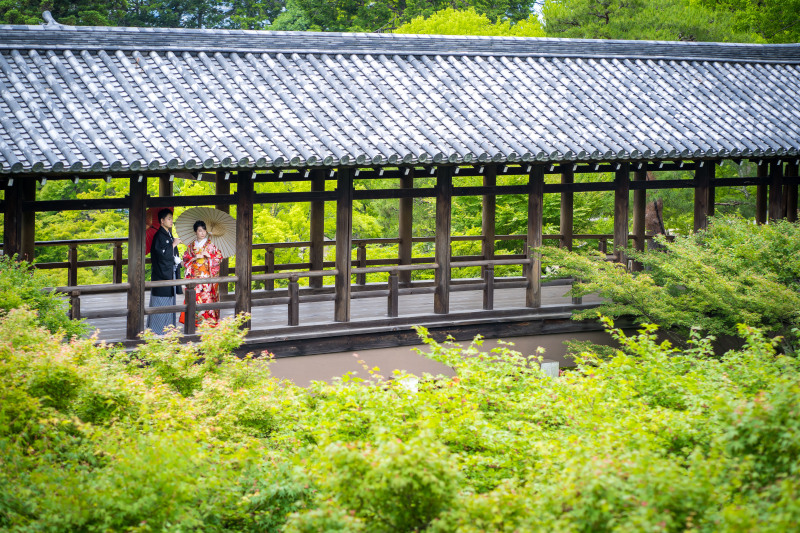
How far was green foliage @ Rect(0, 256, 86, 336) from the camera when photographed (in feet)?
27.3

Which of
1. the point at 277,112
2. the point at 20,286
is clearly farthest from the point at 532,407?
the point at 277,112

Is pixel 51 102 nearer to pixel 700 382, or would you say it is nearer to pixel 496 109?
pixel 496 109

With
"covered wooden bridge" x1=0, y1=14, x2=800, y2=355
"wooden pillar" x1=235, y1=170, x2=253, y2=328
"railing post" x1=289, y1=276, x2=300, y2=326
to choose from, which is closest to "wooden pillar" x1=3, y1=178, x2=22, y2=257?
"covered wooden bridge" x1=0, y1=14, x2=800, y2=355

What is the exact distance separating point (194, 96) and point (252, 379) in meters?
4.99

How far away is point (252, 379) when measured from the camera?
7883 millimetres

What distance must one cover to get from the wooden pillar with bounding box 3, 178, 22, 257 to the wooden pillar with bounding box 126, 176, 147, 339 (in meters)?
1.32

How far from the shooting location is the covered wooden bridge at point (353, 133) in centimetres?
1024

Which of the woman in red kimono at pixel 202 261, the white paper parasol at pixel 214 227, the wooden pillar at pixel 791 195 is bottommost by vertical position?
the woman in red kimono at pixel 202 261

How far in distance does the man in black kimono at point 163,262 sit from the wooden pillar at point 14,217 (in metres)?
1.57

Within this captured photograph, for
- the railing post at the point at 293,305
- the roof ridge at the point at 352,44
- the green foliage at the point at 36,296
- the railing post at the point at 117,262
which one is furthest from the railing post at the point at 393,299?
the railing post at the point at 117,262

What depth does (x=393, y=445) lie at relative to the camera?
4.55 meters

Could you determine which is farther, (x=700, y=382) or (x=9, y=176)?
(x=9, y=176)

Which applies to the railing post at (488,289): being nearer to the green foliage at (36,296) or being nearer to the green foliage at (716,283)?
the green foliage at (716,283)

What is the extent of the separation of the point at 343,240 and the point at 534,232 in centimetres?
301
